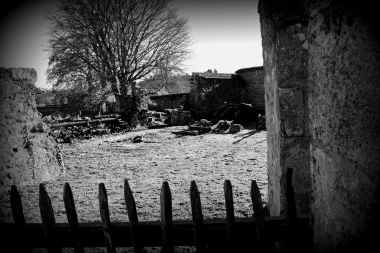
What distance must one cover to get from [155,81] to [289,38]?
18819 mm

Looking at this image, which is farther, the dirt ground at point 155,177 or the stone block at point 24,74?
the stone block at point 24,74

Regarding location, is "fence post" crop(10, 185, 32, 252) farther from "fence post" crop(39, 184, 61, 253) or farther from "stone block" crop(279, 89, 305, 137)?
"stone block" crop(279, 89, 305, 137)

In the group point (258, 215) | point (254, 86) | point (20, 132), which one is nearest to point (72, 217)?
point (258, 215)

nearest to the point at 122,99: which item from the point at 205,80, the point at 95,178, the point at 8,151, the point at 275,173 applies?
the point at 205,80

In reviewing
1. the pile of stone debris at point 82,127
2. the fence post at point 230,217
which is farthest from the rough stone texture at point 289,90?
the pile of stone debris at point 82,127

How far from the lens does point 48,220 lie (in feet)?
4.57

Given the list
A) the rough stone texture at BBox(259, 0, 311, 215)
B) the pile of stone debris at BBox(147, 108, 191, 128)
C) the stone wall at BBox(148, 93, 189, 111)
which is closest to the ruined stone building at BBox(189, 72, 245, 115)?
the stone wall at BBox(148, 93, 189, 111)

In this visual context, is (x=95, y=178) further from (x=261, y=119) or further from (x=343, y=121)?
(x=261, y=119)

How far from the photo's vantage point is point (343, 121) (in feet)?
2.80

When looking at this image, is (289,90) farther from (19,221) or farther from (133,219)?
(19,221)

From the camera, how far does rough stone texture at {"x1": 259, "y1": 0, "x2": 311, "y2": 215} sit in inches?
69.9

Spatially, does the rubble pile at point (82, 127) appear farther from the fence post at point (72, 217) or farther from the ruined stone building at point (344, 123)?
the ruined stone building at point (344, 123)

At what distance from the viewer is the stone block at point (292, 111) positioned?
1851mm

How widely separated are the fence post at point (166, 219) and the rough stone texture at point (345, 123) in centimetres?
73
